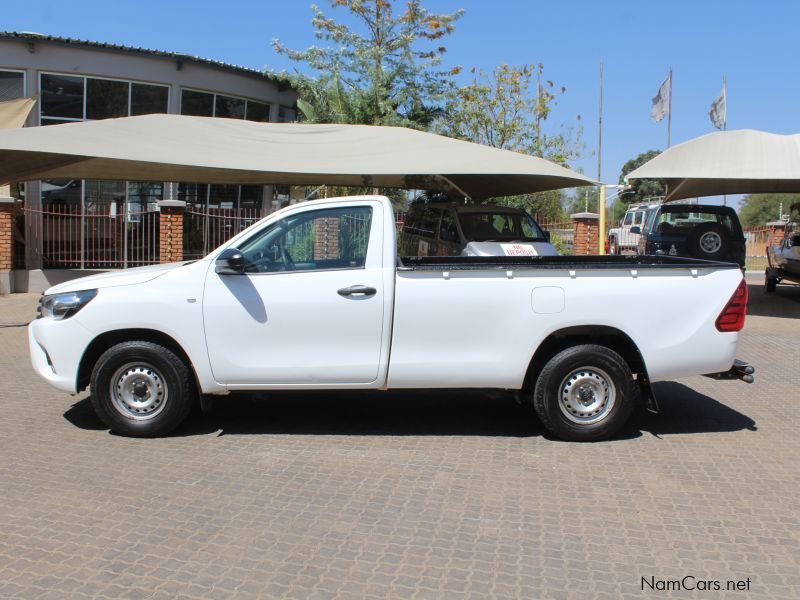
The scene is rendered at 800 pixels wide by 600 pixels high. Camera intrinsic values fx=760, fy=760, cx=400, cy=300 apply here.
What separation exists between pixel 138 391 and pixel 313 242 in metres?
1.79

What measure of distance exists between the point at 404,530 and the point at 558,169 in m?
7.50

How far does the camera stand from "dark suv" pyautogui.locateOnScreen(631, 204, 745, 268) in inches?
554

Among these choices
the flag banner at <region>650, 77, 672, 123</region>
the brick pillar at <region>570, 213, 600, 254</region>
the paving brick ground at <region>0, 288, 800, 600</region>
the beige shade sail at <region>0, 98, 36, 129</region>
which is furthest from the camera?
the flag banner at <region>650, 77, 672, 123</region>

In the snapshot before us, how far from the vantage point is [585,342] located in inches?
238

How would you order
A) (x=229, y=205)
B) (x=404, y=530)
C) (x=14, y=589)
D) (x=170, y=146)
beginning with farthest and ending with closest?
(x=229, y=205) < (x=170, y=146) < (x=404, y=530) < (x=14, y=589)

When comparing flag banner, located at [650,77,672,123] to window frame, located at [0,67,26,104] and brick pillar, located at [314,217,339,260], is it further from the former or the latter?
brick pillar, located at [314,217,339,260]

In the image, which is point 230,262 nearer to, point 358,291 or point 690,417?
point 358,291

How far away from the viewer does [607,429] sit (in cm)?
593

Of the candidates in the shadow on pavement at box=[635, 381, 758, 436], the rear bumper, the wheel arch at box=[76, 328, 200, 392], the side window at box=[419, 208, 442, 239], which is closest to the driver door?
the wheel arch at box=[76, 328, 200, 392]

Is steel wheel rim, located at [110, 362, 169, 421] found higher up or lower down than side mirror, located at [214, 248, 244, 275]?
lower down

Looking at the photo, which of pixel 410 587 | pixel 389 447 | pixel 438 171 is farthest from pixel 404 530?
pixel 438 171

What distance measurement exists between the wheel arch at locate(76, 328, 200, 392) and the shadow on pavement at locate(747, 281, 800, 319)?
37.9ft

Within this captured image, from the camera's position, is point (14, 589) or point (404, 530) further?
point (404, 530)

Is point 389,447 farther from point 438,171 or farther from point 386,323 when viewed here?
point 438,171
